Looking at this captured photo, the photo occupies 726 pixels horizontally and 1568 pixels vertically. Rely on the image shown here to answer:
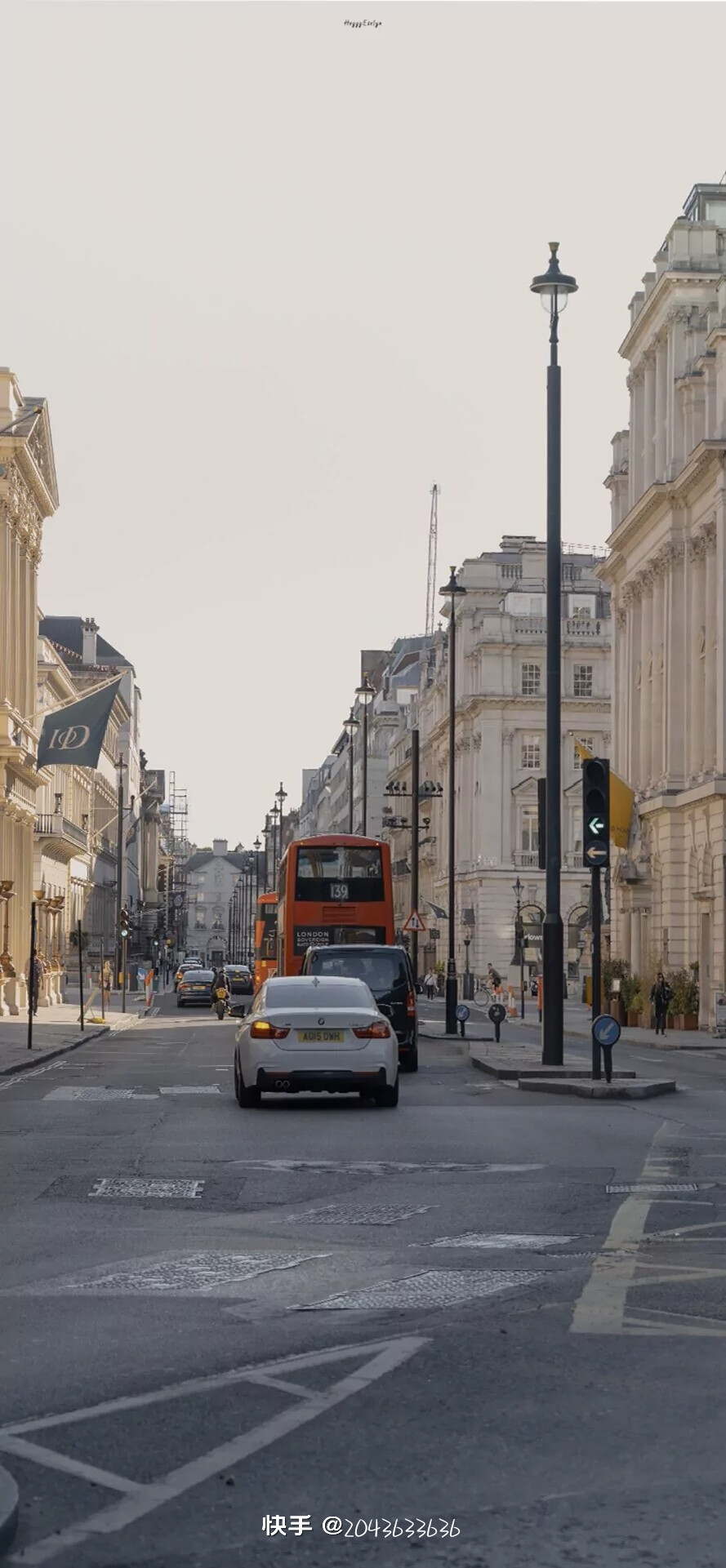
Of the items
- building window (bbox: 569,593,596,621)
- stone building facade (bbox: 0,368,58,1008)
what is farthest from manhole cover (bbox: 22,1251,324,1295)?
building window (bbox: 569,593,596,621)

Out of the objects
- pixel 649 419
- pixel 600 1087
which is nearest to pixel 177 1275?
pixel 600 1087

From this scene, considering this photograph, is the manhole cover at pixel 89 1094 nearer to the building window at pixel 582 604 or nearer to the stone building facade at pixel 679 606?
the stone building facade at pixel 679 606

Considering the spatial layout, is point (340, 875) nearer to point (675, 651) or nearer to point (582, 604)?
point (675, 651)

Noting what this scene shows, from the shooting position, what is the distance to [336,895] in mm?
42500

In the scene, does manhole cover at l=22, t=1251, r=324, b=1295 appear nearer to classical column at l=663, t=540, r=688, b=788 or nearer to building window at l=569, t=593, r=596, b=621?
Result: classical column at l=663, t=540, r=688, b=788

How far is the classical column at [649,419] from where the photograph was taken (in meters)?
68.6

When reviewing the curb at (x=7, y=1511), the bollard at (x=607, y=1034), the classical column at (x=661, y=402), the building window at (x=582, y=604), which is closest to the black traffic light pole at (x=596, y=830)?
the bollard at (x=607, y=1034)

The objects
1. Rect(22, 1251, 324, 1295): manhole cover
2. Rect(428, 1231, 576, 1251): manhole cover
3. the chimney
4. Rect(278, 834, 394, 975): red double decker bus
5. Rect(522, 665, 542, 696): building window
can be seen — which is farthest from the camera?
the chimney

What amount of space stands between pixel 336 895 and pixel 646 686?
98.8 feet

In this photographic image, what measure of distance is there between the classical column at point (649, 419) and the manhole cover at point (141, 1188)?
56.0 meters

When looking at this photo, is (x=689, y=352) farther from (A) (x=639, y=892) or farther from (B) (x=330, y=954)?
(B) (x=330, y=954)

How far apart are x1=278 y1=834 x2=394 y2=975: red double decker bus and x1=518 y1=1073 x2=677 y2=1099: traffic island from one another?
52.1 ft

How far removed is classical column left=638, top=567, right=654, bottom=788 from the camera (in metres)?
69.6

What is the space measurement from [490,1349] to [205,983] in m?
72.3
